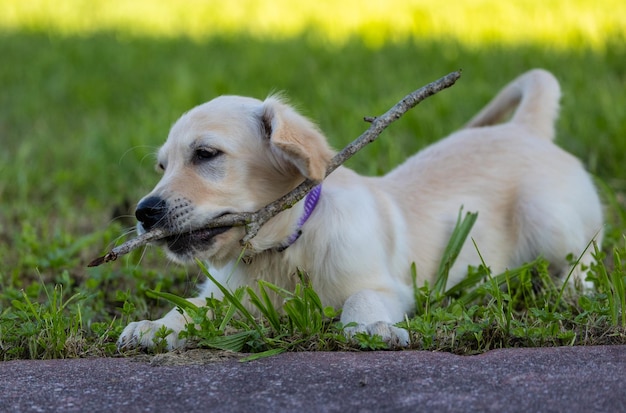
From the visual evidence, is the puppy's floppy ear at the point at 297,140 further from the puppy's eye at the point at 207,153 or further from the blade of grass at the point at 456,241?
the blade of grass at the point at 456,241

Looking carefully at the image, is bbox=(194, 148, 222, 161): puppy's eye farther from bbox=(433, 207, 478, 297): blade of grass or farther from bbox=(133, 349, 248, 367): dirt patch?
bbox=(433, 207, 478, 297): blade of grass

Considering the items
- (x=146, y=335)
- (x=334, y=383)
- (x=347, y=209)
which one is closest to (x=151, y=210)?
(x=146, y=335)

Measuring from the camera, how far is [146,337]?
2.90 meters

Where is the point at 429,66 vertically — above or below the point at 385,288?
above

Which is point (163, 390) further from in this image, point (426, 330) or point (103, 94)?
point (103, 94)

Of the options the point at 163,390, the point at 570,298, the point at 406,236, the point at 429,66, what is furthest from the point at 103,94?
A: the point at 163,390

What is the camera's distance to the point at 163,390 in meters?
2.35

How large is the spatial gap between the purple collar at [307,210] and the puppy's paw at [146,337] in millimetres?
542

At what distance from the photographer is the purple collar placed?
3256 millimetres

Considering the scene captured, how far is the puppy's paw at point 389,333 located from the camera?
2.79m

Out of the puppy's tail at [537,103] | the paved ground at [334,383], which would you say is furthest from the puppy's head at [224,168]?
the puppy's tail at [537,103]

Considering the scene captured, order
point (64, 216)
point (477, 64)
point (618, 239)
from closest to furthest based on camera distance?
point (618, 239), point (64, 216), point (477, 64)

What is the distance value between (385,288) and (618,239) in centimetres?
141

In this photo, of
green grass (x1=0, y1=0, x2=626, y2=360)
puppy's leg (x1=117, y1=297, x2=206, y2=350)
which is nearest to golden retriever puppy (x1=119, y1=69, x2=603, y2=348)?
puppy's leg (x1=117, y1=297, x2=206, y2=350)
